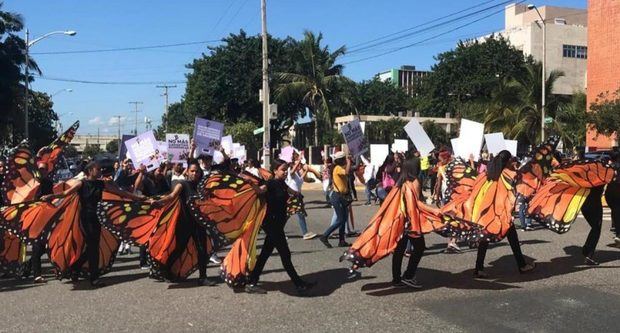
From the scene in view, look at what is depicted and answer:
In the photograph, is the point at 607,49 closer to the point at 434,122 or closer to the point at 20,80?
the point at 434,122

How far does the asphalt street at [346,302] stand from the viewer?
230 inches

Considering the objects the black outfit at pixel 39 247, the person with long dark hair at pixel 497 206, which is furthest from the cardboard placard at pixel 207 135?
the person with long dark hair at pixel 497 206

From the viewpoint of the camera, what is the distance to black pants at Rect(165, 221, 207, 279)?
25.0 ft

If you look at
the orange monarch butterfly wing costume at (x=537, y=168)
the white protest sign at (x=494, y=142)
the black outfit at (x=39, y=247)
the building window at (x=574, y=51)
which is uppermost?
the building window at (x=574, y=51)

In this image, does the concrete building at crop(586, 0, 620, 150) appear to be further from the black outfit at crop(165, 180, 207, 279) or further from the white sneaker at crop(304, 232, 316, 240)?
the black outfit at crop(165, 180, 207, 279)

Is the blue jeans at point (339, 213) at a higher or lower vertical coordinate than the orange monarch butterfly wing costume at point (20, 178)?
lower

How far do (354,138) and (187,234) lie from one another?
8.36 meters

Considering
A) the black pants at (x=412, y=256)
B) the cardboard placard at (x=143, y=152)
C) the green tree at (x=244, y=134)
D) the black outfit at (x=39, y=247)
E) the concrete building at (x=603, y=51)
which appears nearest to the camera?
the black pants at (x=412, y=256)

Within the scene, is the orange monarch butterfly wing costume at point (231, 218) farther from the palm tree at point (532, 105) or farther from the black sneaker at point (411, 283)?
the palm tree at point (532, 105)

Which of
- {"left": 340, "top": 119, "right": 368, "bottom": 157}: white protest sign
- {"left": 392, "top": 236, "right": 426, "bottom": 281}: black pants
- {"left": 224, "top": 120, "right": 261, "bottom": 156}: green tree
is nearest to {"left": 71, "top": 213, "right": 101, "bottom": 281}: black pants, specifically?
{"left": 392, "top": 236, "right": 426, "bottom": 281}: black pants

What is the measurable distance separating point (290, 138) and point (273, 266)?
46.9m

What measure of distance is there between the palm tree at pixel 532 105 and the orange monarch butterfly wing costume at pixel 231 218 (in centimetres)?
3440

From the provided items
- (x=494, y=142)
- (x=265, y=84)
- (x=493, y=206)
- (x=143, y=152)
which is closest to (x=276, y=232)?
(x=493, y=206)

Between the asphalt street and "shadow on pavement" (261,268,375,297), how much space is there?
0.01 meters
